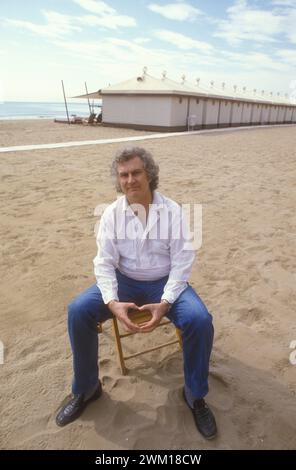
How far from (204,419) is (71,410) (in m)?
0.88

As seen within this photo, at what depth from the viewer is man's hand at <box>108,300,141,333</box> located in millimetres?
2229

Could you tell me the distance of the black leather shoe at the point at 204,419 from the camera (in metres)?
2.19

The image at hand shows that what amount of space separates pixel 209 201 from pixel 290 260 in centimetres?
265

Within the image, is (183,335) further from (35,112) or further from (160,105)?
(35,112)

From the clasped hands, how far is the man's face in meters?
0.80

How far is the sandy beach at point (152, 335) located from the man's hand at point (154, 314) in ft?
1.97

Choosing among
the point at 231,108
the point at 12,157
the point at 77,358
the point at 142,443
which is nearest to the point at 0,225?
the point at 77,358

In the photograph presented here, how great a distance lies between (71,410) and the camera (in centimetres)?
232

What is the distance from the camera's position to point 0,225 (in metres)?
5.33

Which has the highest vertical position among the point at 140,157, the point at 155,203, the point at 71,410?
the point at 140,157

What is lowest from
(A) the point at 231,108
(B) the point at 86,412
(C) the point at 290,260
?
(B) the point at 86,412

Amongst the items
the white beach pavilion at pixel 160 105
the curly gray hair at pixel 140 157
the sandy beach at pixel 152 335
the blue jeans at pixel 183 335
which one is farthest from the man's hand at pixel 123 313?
the white beach pavilion at pixel 160 105

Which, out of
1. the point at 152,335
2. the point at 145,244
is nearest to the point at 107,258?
the point at 145,244

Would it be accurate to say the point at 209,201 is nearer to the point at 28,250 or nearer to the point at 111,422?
the point at 28,250
